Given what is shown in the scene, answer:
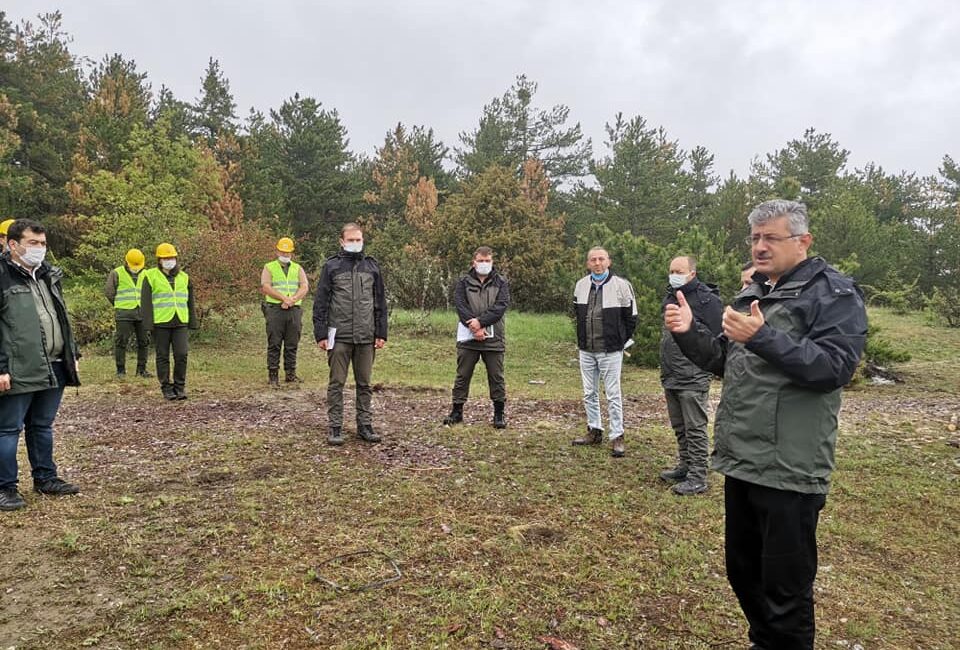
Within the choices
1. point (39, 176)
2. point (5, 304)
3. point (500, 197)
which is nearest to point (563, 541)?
point (5, 304)

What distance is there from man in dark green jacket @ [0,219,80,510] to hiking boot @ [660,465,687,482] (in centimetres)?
475

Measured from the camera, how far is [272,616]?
3035mm

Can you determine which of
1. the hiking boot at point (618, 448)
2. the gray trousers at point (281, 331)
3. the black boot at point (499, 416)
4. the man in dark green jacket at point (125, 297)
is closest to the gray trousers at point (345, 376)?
the black boot at point (499, 416)

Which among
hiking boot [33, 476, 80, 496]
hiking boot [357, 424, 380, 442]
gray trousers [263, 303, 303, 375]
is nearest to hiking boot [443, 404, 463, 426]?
hiking boot [357, 424, 380, 442]

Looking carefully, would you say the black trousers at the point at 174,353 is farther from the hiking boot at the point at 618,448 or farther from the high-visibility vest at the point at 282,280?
the hiking boot at the point at 618,448

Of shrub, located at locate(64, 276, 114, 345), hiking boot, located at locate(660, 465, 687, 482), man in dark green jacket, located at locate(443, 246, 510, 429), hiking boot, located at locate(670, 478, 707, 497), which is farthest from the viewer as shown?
shrub, located at locate(64, 276, 114, 345)

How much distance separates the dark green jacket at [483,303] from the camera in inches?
267

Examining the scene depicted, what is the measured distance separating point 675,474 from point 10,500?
5.12m

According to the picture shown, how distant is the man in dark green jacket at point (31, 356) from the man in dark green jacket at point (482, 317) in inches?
144

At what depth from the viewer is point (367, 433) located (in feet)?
20.5

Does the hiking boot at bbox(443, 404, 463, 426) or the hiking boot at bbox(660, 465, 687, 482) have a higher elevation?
the hiking boot at bbox(443, 404, 463, 426)

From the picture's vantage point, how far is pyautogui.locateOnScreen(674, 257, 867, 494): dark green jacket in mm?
2252

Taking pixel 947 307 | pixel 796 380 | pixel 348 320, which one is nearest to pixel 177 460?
pixel 348 320

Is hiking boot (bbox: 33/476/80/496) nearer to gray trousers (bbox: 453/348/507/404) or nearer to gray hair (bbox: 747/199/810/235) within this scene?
gray trousers (bbox: 453/348/507/404)
